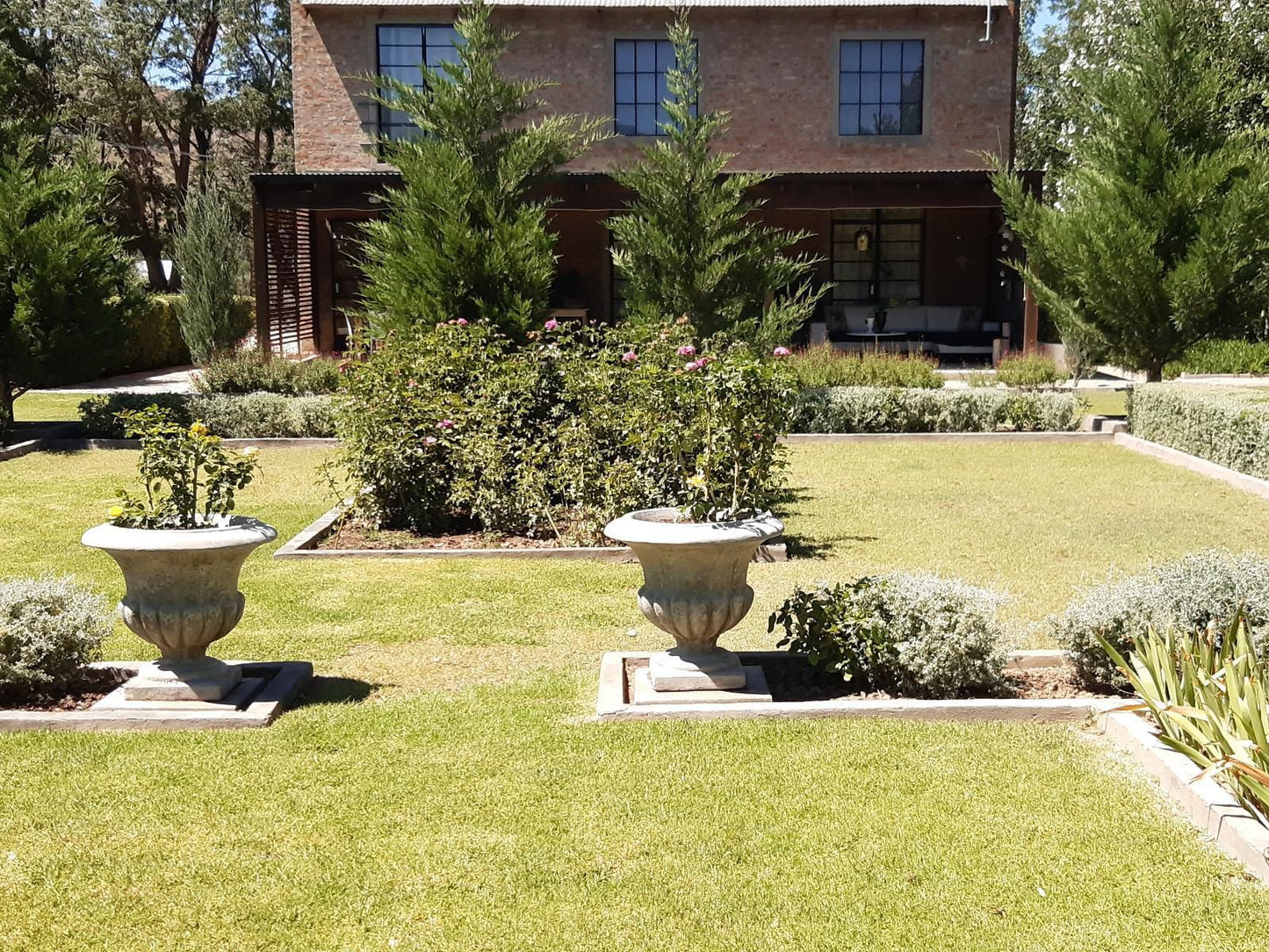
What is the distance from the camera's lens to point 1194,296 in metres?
15.1

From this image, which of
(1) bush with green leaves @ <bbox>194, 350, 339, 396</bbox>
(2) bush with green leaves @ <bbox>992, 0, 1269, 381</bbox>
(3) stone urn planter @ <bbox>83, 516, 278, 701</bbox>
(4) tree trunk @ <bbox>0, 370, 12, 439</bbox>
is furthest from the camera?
(1) bush with green leaves @ <bbox>194, 350, 339, 396</bbox>

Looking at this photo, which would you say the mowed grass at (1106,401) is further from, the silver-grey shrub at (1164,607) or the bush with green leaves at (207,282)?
the bush with green leaves at (207,282)

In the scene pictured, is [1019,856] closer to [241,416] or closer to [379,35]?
[241,416]

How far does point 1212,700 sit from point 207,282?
2005cm

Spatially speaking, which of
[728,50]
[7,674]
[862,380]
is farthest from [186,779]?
[728,50]

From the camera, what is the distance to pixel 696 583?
5285mm

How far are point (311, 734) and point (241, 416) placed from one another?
1098cm

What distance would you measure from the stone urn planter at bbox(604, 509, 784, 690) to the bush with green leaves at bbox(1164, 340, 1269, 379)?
18.5 metres

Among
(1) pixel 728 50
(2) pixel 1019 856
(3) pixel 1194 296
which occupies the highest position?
(1) pixel 728 50

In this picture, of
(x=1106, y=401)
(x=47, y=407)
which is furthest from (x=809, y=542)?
(x=47, y=407)

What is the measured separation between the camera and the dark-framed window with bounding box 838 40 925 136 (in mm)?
23234

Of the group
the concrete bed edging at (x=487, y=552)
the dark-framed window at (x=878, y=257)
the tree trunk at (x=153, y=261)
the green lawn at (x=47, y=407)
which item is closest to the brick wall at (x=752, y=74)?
the dark-framed window at (x=878, y=257)

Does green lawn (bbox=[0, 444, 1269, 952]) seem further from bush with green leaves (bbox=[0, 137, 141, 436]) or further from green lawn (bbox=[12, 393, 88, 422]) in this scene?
green lawn (bbox=[12, 393, 88, 422])

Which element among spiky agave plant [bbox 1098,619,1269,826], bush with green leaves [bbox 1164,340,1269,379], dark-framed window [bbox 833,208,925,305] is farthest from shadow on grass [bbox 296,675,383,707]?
dark-framed window [bbox 833,208,925,305]
